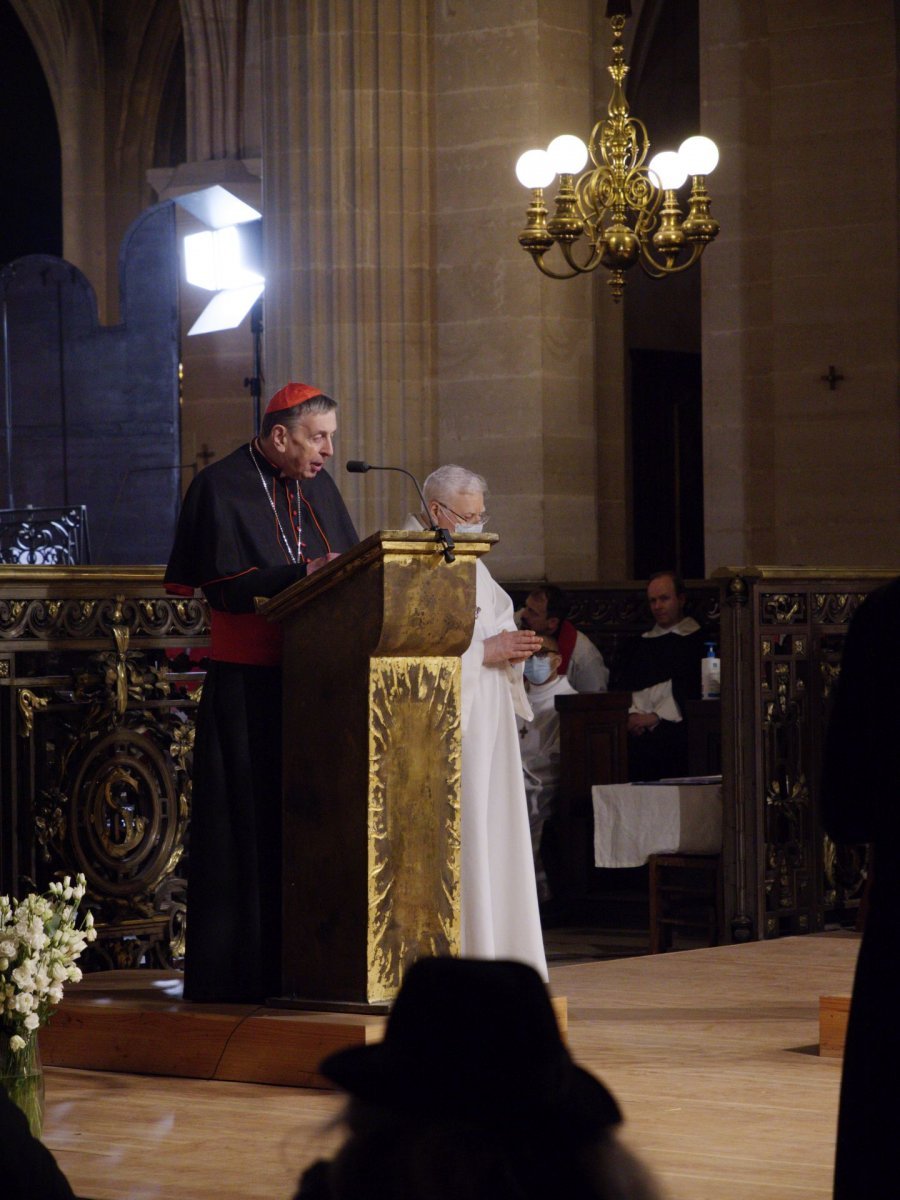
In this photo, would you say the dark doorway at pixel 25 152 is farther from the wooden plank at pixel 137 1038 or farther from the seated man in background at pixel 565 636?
the wooden plank at pixel 137 1038

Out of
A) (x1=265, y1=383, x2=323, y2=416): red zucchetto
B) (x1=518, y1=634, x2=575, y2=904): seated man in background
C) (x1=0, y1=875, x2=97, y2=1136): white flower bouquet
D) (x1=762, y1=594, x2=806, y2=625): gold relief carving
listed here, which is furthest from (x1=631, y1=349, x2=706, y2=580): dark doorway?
(x1=0, y1=875, x2=97, y2=1136): white flower bouquet

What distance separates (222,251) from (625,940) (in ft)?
21.5

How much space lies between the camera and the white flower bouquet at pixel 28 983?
4.26 metres

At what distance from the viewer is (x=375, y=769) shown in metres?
4.67

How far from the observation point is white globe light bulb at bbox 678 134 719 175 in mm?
10438

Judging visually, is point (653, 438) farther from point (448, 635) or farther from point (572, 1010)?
point (448, 635)

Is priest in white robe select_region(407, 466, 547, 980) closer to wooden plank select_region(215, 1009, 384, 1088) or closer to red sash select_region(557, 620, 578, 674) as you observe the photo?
wooden plank select_region(215, 1009, 384, 1088)

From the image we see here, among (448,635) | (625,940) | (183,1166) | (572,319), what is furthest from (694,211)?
(183,1166)

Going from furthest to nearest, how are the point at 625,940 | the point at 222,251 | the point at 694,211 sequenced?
the point at 222,251 < the point at 694,211 < the point at 625,940

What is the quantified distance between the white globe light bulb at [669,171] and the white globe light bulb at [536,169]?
56 cm

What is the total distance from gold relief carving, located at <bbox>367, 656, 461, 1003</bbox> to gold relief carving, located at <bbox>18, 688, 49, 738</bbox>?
7.11 feet

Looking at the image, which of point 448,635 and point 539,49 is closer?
point 448,635

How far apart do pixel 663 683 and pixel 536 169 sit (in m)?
2.74

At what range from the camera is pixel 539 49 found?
38.5ft
